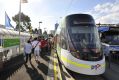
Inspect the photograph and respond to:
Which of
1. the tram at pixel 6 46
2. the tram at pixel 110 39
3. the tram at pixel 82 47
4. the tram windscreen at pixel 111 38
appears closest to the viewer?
the tram at pixel 82 47

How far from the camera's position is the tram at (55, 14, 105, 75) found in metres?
11.1

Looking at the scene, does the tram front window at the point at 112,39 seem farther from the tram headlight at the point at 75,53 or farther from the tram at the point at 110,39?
the tram headlight at the point at 75,53

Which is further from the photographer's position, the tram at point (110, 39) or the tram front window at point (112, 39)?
the tram front window at point (112, 39)

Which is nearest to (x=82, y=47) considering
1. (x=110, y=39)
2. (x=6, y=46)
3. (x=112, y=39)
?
(x=6, y=46)

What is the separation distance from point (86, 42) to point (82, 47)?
0.44m

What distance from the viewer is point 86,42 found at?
12148 mm

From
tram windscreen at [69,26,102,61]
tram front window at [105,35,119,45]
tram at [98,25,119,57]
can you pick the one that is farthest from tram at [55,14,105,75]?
tram front window at [105,35,119,45]

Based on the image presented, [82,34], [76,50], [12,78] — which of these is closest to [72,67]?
[76,50]

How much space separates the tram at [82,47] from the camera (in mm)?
11133

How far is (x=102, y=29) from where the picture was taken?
68.7ft

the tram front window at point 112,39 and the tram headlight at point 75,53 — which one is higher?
the tram front window at point 112,39

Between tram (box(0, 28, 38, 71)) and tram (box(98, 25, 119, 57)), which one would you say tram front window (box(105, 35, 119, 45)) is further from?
tram (box(0, 28, 38, 71))

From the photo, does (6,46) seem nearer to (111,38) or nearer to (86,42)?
(86,42)

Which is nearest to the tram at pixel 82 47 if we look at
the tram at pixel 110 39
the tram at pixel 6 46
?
the tram at pixel 6 46
